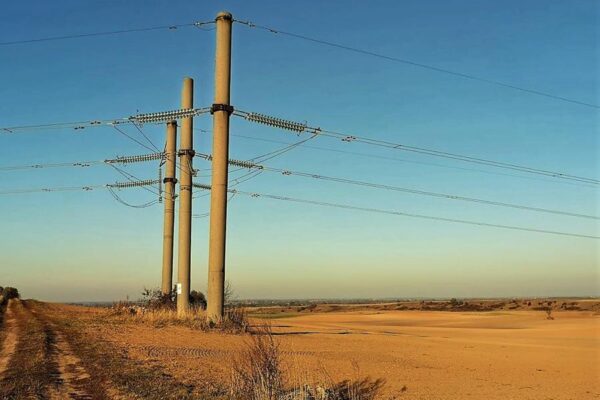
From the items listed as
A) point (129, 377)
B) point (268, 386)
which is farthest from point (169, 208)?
point (268, 386)

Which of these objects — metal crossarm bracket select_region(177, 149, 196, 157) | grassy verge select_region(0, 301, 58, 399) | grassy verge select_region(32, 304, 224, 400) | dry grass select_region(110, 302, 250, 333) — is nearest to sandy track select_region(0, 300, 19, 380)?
grassy verge select_region(0, 301, 58, 399)

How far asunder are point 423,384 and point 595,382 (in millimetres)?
5337

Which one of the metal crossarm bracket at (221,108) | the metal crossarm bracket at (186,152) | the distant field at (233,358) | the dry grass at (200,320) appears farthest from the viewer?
the metal crossarm bracket at (186,152)

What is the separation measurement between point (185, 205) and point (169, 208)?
20.6 feet

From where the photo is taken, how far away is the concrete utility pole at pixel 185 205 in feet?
132

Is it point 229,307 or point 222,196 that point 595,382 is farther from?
point 229,307

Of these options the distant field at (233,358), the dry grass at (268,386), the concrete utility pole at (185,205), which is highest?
the concrete utility pole at (185,205)

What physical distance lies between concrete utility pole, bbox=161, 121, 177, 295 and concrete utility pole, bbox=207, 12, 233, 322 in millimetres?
16110

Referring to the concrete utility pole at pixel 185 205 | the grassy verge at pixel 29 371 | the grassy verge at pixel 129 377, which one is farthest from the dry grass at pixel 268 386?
the concrete utility pole at pixel 185 205

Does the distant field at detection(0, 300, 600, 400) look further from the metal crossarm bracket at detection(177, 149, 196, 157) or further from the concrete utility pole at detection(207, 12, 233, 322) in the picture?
the metal crossarm bracket at detection(177, 149, 196, 157)

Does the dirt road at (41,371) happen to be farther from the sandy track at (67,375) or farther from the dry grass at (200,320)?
the dry grass at (200,320)

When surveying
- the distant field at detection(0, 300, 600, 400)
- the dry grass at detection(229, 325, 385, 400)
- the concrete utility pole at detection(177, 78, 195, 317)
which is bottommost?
the distant field at detection(0, 300, 600, 400)

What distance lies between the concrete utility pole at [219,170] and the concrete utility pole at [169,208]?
16.1 metres

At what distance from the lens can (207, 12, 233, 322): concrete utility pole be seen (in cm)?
2962
